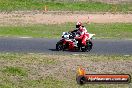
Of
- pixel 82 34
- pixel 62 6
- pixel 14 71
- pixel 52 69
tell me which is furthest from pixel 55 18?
pixel 14 71

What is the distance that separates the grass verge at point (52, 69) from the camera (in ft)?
50.9

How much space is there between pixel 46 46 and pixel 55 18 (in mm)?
15737

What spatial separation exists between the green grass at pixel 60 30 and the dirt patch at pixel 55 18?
198cm

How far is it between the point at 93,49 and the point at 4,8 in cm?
2277

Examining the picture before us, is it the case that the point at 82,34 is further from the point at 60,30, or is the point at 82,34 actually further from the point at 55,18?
the point at 55,18

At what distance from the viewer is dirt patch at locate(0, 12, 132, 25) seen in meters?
38.5

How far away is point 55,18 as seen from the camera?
4056 centimetres

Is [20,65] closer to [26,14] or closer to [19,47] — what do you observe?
[19,47]

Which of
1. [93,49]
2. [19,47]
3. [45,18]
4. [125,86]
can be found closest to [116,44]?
[93,49]

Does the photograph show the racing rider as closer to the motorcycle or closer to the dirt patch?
the motorcycle

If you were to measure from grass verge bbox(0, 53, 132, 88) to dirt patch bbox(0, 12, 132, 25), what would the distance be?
692 inches

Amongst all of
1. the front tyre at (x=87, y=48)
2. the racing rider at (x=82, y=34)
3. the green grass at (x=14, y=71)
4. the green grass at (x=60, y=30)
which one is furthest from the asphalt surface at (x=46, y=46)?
the green grass at (x=14, y=71)

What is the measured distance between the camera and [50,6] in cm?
4825

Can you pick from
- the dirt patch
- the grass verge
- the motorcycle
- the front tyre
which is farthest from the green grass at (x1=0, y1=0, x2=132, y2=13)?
the grass verge
